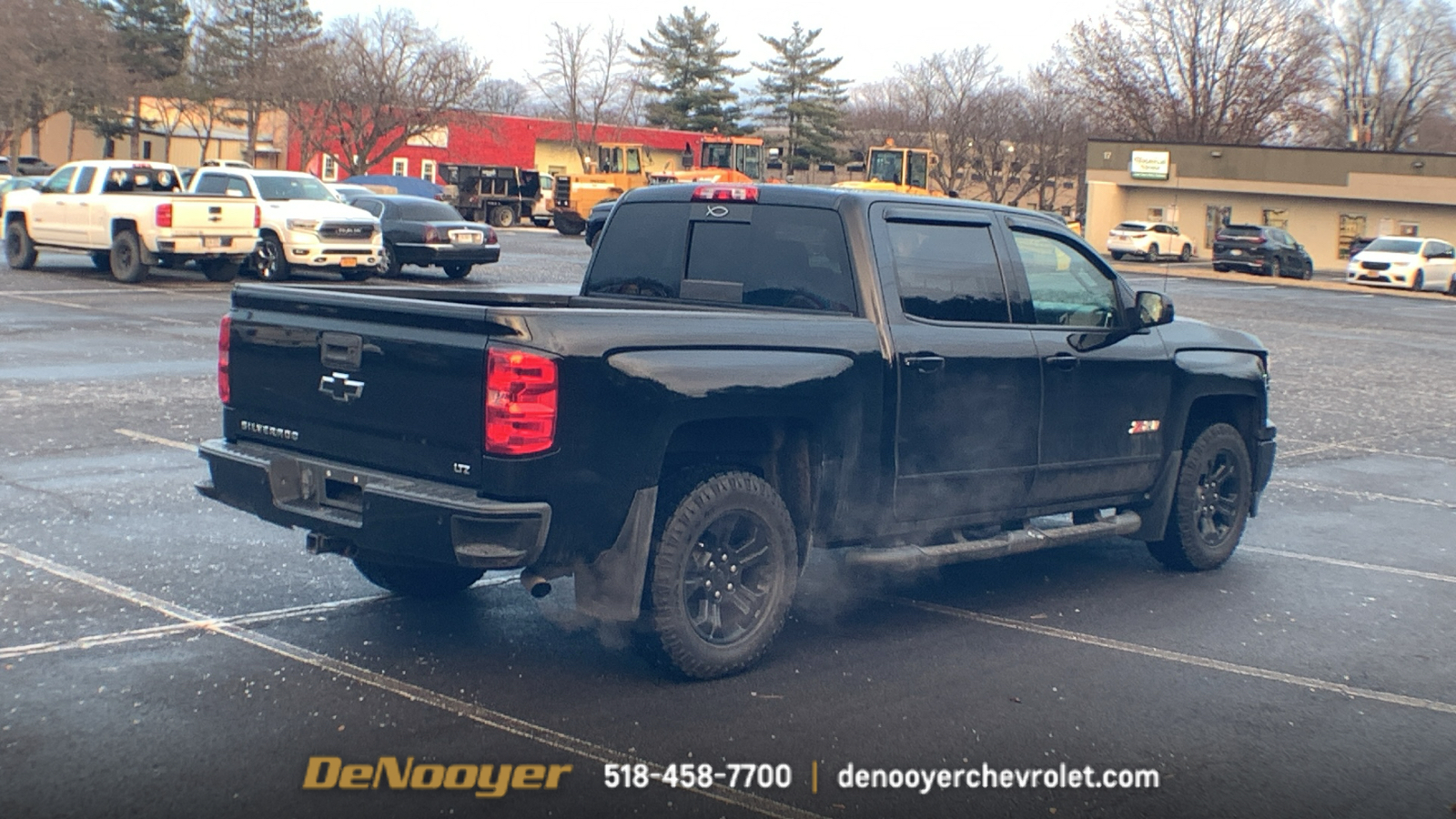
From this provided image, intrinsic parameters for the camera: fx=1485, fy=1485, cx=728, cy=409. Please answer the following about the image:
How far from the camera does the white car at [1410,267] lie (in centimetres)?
4238

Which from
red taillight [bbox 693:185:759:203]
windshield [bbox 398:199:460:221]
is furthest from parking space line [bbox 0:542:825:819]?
windshield [bbox 398:199:460:221]

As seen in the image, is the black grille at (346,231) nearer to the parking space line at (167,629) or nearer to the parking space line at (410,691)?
the parking space line at (410,691)

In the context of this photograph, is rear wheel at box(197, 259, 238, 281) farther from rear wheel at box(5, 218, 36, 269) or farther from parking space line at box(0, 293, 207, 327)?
parking space line at box(0, 293, 207, 327)

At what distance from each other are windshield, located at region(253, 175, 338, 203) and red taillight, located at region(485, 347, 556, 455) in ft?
66.6

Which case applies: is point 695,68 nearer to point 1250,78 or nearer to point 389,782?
point 1250,78

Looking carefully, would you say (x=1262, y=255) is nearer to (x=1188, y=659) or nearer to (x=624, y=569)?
(x=1188, y=659)

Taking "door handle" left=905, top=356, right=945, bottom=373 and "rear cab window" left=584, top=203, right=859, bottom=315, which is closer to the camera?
"door handle" left=905, top=356, right=945, bottom=373

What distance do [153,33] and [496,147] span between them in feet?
64.5

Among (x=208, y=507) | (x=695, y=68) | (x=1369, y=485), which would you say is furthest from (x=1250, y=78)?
(x=208, y=507)

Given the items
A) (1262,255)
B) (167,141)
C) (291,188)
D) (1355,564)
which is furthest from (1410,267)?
(167,141)

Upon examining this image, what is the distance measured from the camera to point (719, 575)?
5.49 metres

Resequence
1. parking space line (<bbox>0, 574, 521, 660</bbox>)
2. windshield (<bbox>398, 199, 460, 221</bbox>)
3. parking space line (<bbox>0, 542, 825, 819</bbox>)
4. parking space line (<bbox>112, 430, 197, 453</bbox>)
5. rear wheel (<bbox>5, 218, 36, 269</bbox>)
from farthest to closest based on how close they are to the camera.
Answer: windshield (<bbox>398, 199, 460, 221</bbox>)
rear wheel (<bbox>5, 218, 36, 269</bbox>)
parking space line (<bbox>112, 430, 197, 453</bbox>)
parking space line (<bbox>0, 574, 521, 660</bbox>)
parking space line (<bbox>0, 542, 825, 819</bbox>)

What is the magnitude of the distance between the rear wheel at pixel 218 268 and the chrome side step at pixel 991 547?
A: 1917 centimetres

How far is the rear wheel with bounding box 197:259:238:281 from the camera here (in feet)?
78.0
